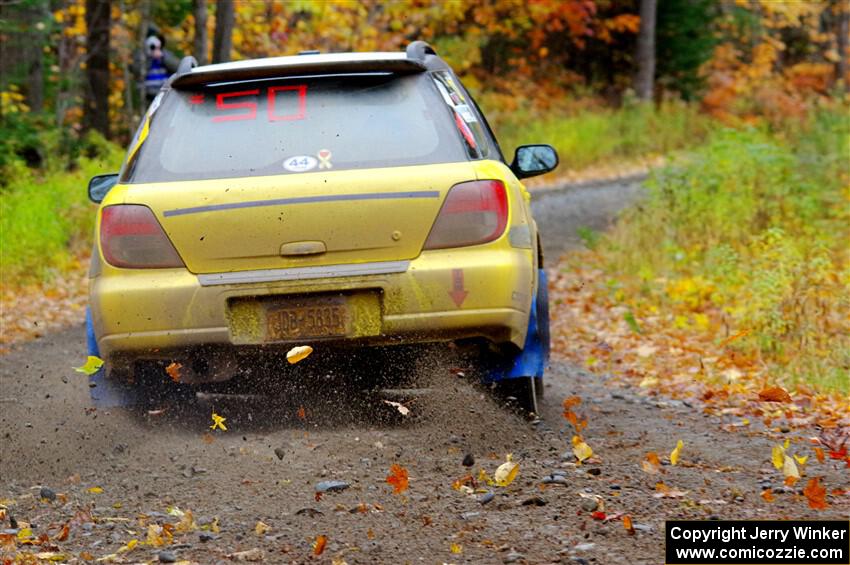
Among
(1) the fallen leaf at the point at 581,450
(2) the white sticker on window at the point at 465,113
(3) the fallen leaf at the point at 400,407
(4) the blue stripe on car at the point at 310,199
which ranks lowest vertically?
(3) the fallen leaf at the point at 400,407

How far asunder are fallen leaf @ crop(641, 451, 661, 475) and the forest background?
227 cm

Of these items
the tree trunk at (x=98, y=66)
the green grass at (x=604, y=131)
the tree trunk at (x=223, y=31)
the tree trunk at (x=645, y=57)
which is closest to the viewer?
the tree trunk at (x=223, y=31)

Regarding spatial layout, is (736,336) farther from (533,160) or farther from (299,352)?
(299,352)

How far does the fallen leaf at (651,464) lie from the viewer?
5.33m

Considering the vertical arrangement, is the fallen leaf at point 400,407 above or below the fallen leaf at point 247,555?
below

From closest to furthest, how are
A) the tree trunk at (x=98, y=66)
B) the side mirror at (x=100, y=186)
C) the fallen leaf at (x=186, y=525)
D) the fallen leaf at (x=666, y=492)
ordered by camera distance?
1. the fallen leaf at (x=186, y=525)
2. the fallen leaf at (x=666, y=492)
3. the side mirror at (x=100, y=186)
4. the tree trunk at (x=98, y=66)

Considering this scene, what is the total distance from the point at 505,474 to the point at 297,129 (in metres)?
1.77

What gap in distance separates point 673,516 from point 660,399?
122 inches

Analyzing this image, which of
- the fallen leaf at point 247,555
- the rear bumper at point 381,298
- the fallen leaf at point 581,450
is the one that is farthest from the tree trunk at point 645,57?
the fallen leaf at point 247,555

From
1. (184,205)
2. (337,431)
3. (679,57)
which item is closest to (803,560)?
(337,431)

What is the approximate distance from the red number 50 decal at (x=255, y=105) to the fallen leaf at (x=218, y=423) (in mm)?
1379

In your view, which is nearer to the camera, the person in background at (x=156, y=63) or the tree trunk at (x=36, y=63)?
the tree trunk at (x=36, y=63)

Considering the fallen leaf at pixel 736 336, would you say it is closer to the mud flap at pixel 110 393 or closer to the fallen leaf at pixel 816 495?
the fallen leaf at pixel 816 495

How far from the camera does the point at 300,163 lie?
5609 millimetres
